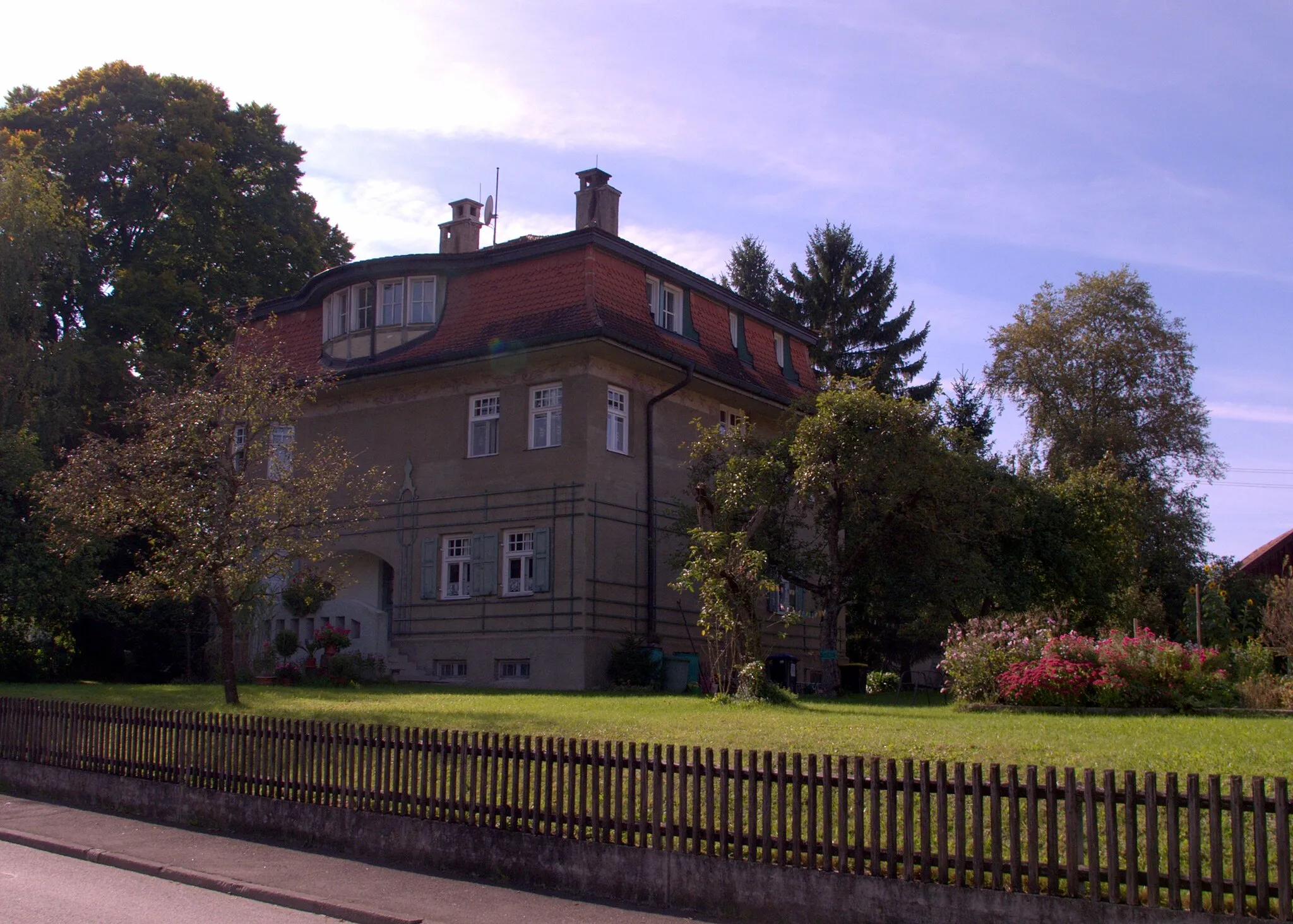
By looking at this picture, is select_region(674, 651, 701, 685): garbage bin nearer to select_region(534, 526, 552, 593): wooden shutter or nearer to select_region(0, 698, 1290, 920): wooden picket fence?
select_region(534, 526, 552, 593): wooden shutter

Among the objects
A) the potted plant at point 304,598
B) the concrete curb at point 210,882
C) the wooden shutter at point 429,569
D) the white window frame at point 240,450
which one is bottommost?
the concrete curb at point 210,882

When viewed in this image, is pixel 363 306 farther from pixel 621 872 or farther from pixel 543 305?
pixel 621 872

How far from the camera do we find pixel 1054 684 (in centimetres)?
1700

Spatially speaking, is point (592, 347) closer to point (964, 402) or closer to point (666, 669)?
point (666, 669)

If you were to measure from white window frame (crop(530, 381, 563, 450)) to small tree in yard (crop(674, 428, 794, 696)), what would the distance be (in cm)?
300

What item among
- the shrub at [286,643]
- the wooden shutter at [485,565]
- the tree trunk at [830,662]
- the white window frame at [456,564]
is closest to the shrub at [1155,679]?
the tree trunk at [830,662]

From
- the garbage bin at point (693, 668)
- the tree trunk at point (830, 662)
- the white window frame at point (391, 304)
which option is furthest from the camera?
the white window frame at point (391, 304)

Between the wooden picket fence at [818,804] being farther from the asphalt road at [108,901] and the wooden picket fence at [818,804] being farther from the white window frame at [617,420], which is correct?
the white window frame at [617,420]

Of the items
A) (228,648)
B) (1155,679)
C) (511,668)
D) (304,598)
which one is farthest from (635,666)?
(1155,679)

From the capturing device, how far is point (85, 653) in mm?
32156

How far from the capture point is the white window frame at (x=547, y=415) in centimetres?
2662

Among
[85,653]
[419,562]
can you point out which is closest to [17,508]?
[85,653]

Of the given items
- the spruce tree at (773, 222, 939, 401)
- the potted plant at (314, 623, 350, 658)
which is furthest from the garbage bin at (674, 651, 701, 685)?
the spruce tree at (773, 222, 939, 401)

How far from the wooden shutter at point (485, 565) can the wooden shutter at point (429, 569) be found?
4.03 ft
